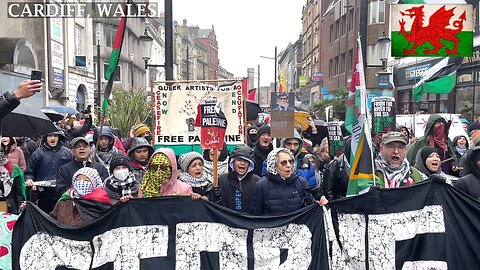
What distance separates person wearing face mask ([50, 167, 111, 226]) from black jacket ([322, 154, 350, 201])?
2.35 m

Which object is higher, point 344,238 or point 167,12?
point 167,12

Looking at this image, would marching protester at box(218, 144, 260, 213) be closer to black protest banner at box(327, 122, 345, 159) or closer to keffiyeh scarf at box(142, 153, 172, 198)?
keffiyeh scarf at box(142, 153, 172, 198)

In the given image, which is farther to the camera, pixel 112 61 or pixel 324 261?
pixel 112 61

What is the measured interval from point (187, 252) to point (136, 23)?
2013 inches

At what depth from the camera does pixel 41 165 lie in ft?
21.3

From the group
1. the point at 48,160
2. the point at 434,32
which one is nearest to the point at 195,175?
the point at 48,160

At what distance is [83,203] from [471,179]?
3.34 m

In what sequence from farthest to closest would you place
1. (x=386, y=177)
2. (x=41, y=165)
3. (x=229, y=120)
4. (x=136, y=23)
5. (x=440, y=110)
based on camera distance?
(x=136, y=23), (x=440, y=110), (x=229, y=120), (x=41, y=165), (x=386, y=177)

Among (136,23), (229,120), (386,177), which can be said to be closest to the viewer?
(386,177)

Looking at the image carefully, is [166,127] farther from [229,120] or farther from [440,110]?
[440,110]

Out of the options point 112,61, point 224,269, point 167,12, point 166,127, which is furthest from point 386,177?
point 167,12

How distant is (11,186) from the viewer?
512 cm

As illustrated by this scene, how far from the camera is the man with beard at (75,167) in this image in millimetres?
5496

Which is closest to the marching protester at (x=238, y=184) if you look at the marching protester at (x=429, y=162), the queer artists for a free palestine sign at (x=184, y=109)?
the marching protester at (x=429, y=162)
